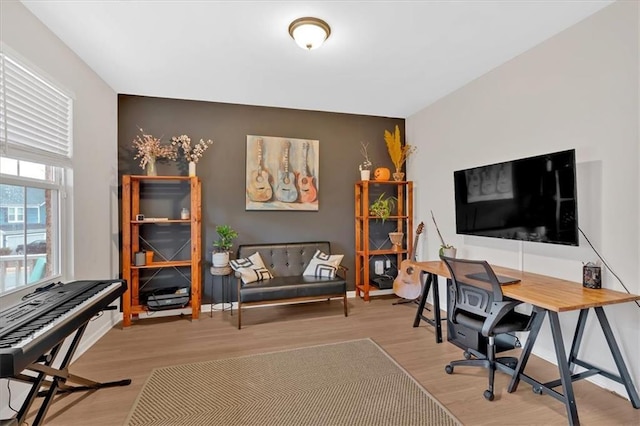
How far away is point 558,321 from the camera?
1953 millimetres

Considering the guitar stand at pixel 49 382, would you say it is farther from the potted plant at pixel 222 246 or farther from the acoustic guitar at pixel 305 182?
the acoustic guitar at pixel 305 182

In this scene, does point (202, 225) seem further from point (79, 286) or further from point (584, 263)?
point (584, 263)

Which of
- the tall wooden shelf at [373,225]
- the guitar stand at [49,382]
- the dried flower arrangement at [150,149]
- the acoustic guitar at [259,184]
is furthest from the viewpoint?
the tall wooden shelf at [373,225]

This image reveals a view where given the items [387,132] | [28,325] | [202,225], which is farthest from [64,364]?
[387,132]

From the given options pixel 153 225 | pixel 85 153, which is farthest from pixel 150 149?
pixel 153 225

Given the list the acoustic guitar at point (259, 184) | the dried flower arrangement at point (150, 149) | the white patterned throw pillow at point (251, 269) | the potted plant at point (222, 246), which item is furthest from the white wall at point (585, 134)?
the dried flower arrangement at point (150, 149)

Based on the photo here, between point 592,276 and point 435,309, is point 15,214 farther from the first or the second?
point 592,276

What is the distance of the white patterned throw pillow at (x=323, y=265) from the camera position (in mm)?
3938

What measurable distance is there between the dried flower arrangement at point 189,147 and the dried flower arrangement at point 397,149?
2423 millimetres

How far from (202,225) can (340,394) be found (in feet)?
8.83

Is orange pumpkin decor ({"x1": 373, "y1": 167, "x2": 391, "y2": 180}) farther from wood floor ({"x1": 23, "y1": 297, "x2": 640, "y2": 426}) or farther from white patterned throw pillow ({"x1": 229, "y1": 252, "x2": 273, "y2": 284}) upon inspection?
white patterned throw pillow ({"x1": 229, "y1": 252, "x2": 273, "y2": 284})

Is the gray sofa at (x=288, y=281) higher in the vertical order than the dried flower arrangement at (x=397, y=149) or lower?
lower

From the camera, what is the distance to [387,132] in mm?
4527

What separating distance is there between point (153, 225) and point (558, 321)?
401 centimetres
